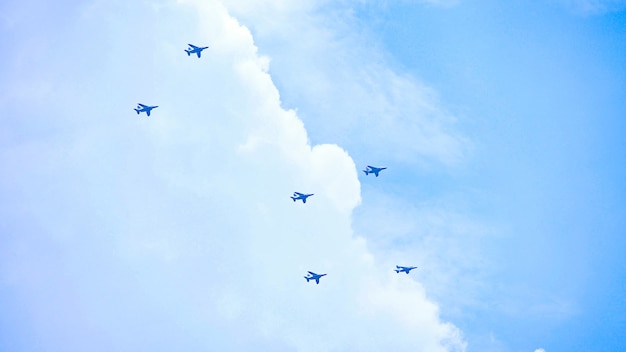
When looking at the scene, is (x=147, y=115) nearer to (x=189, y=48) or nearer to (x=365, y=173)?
(x=189, y=48)

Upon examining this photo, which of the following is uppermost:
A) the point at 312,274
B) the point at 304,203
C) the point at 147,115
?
the point at 147,115

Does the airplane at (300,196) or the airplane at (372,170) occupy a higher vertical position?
the airplane at (372,170)

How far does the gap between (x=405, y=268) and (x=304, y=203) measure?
33845mm

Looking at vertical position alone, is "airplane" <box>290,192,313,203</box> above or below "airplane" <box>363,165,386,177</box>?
below

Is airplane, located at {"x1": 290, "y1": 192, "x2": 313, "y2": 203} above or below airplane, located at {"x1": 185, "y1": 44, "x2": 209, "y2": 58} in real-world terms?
below

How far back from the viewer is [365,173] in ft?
561

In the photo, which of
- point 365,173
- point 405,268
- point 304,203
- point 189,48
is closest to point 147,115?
point 189,48

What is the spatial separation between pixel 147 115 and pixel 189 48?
70.9 feet

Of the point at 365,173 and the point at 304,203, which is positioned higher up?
the point at 365,173

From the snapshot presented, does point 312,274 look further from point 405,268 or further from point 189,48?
point 189,48

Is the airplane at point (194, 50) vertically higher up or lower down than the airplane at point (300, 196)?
higher up

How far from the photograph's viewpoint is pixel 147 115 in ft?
563

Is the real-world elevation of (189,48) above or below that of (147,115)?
above

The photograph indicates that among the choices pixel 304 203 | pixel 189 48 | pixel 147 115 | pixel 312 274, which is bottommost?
pixel 312 274
